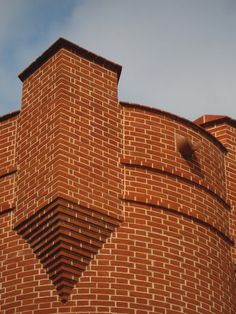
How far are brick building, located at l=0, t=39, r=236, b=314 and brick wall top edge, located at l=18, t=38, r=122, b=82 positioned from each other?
0.05 ft

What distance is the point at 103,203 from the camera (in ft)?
38.5

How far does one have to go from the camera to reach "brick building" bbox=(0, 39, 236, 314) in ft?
37.1

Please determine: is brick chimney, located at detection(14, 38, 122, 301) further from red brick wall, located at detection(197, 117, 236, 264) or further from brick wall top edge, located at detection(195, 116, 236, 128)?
red brick wall, located at detection(197, 117, 236, 264)

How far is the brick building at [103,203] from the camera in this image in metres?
11.3

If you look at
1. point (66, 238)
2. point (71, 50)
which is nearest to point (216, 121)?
point (71, 50)

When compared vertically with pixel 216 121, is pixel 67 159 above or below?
below

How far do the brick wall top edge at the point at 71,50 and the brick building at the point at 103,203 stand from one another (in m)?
0.01

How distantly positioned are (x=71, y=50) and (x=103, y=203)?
7.04 feet

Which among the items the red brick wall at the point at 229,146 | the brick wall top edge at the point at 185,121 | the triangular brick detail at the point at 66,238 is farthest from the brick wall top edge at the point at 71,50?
the triangular brick detail at the point at 66,238

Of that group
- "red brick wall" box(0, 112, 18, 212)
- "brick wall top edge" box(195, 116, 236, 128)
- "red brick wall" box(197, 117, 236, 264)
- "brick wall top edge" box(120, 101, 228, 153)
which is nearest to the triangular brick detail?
"red brick wall" box(0, 112, 18, 212)

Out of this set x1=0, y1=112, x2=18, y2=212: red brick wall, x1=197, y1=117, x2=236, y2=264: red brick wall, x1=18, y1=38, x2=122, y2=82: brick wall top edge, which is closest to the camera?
x1=0, y1=112, x2=18, y2=212: red brick wall

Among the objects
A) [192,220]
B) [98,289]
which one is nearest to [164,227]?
[192,220]

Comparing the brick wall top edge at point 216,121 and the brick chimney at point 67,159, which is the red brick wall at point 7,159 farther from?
the brick wall top edge at point 216,121

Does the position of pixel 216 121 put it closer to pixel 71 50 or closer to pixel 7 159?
pixel 71 50
